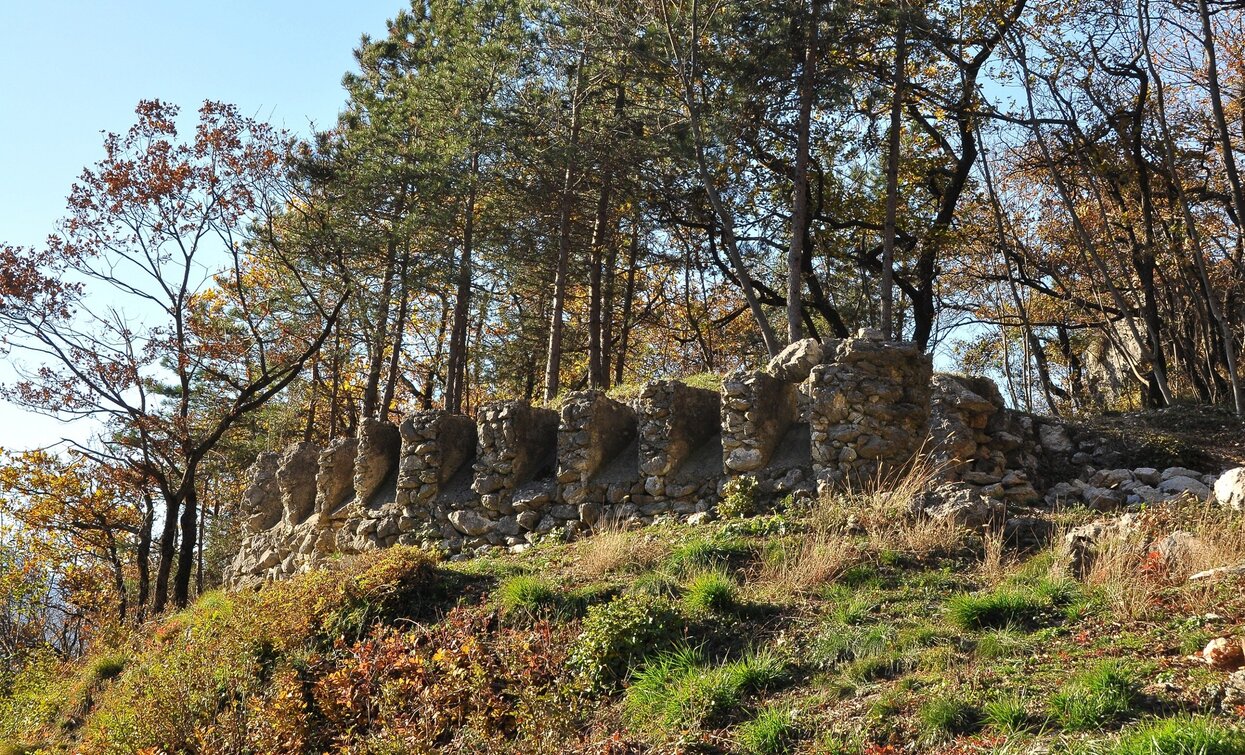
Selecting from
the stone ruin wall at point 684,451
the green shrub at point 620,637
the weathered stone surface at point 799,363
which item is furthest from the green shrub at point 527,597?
the weathered stone surface at point 799,363

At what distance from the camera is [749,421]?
32.4 feet

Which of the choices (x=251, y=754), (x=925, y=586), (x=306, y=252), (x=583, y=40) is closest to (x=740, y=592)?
(x=925, y=586)

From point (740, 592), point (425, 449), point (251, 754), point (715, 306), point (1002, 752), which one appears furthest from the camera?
point (715, 306)

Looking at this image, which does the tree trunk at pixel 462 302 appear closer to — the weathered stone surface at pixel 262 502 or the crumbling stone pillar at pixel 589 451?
the weathered stone surface at pixel 262 502

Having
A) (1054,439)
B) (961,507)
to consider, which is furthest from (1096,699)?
(1054,439)

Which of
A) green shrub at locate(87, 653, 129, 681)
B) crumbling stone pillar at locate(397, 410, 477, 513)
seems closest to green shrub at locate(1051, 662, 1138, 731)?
crumbling stone pillar at locate(397, 410, 477, 513)

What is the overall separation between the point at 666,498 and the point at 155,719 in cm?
509

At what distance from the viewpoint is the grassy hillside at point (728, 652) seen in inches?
193

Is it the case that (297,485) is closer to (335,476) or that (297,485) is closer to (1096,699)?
(335,476)

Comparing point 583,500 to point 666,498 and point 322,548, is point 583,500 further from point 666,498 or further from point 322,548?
point 322,548

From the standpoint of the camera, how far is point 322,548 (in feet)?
43.1

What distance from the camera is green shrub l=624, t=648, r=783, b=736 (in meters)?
5.53

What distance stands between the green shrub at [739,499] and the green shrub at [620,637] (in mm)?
2672

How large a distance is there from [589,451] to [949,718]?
625cm
